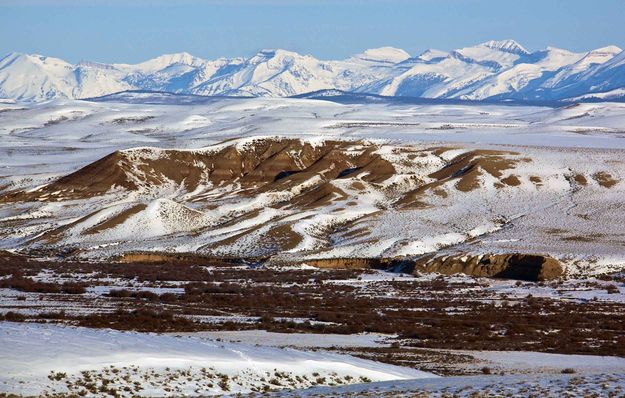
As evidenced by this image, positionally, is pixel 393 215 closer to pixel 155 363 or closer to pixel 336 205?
pixel 336 205

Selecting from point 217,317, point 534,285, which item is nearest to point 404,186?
point 534,285

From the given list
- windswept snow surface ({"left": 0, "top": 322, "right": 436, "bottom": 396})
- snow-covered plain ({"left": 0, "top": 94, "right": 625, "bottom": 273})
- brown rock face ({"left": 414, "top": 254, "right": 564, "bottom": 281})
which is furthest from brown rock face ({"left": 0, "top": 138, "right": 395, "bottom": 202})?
windswept snow surface ({"left": 0, "top": 322, "right": 436, "bottom": 396})

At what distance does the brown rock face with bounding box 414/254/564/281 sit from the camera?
2473 inches

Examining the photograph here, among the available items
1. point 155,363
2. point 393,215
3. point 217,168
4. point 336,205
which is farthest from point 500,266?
point 217,168

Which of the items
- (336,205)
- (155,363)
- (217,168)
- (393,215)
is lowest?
(155,363)

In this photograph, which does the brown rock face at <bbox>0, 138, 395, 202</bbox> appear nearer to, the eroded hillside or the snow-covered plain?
the eroded hillside

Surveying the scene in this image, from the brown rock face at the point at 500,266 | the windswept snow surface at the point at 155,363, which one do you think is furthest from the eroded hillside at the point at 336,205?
the windswept snow surface at the point at 155,363

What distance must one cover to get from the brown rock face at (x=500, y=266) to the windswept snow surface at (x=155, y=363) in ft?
109

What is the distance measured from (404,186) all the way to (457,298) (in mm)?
41663

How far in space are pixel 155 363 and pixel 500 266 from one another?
131ft

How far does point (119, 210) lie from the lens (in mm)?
84438

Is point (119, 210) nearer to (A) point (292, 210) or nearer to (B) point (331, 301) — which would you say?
(A) point (292, 210)

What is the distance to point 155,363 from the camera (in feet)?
88.2

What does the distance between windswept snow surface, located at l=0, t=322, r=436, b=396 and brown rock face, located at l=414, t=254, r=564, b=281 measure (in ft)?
109
